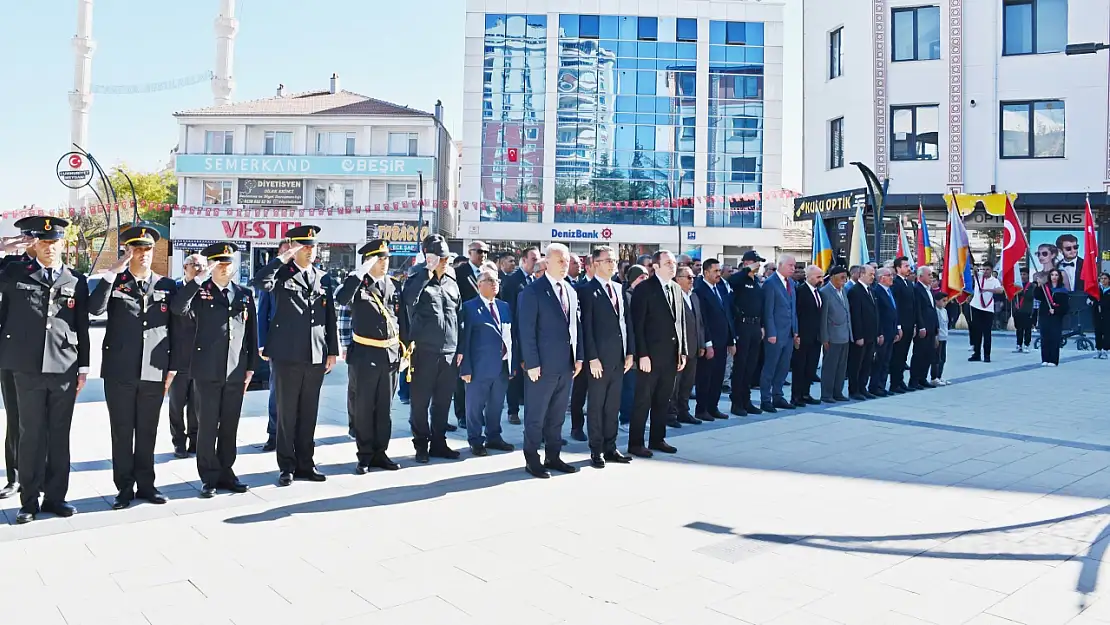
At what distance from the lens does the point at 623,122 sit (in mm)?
48594

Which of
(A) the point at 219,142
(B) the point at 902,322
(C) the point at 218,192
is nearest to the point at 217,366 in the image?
(B) the point at 902,322

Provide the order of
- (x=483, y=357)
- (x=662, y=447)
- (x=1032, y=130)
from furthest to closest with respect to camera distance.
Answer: (x=1032, y=130) → (x=662, y=447) → (x=483, y=357)

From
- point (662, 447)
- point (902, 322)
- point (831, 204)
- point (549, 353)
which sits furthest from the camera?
point (831, 204)

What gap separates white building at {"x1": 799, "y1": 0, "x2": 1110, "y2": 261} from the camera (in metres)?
25.5

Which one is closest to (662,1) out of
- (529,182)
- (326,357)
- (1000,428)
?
(529,182)

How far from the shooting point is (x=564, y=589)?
4629 millimetres

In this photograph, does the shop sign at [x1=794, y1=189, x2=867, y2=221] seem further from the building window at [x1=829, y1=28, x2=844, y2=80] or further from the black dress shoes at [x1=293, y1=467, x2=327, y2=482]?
the black dress shoes at [x1=293, y1=467, x2=327, y2=482]

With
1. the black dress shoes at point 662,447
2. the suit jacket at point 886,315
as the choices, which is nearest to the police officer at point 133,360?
the black dress shoes at point 662,447

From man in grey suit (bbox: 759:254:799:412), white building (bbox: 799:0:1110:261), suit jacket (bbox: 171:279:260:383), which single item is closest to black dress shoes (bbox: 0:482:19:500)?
suit jacket (bbox: 171:279:260:383)

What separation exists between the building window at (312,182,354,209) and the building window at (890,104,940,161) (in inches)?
1280

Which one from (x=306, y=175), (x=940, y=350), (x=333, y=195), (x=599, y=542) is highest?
(x=306, y=175)

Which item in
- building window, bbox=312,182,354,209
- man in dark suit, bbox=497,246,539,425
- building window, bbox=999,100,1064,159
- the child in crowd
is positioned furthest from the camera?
building window, bbox=312,182,354,209

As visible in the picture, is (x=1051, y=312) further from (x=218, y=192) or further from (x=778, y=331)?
(x=218, y=192)

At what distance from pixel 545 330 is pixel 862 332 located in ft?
22.4
